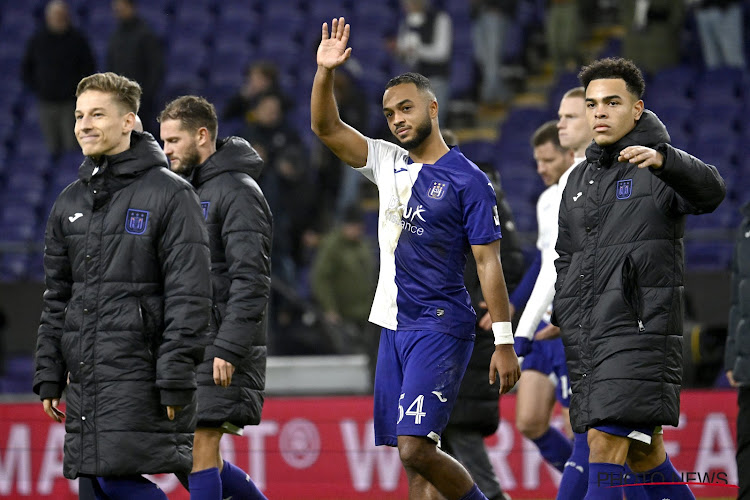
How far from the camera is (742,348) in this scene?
705cm

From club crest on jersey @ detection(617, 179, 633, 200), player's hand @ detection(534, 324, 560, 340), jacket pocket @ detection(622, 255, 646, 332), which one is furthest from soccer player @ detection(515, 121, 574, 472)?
jacket pocket @ detection(622, 255, 646, 332)

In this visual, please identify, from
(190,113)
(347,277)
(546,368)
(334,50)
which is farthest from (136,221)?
(347,277)

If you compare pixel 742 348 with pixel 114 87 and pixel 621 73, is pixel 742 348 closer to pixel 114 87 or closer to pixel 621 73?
pixel 621 73

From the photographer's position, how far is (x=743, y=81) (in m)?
14.3

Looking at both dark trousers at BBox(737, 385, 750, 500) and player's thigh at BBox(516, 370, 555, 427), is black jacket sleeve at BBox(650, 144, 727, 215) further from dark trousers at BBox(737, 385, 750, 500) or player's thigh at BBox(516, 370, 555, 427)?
player's thigh at BBox(516, 370, 555, 427)

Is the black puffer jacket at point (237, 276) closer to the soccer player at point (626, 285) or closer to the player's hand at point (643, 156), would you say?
the soccer player at point (626, 285)

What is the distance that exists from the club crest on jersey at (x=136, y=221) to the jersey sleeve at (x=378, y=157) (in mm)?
1304

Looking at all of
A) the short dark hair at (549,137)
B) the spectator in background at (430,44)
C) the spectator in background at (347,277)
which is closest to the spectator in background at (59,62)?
the spectator in background at (430,44)

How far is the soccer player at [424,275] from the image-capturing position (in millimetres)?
5641

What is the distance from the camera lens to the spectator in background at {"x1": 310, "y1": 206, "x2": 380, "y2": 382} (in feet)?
40.3

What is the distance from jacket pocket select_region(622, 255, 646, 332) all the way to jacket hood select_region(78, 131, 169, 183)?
7.00 feet

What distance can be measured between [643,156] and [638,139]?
565 mm

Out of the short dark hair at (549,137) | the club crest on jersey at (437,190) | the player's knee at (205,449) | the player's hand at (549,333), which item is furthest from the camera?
the short dark hair at (549,137)

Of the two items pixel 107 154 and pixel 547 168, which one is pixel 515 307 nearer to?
pixel 547 168
